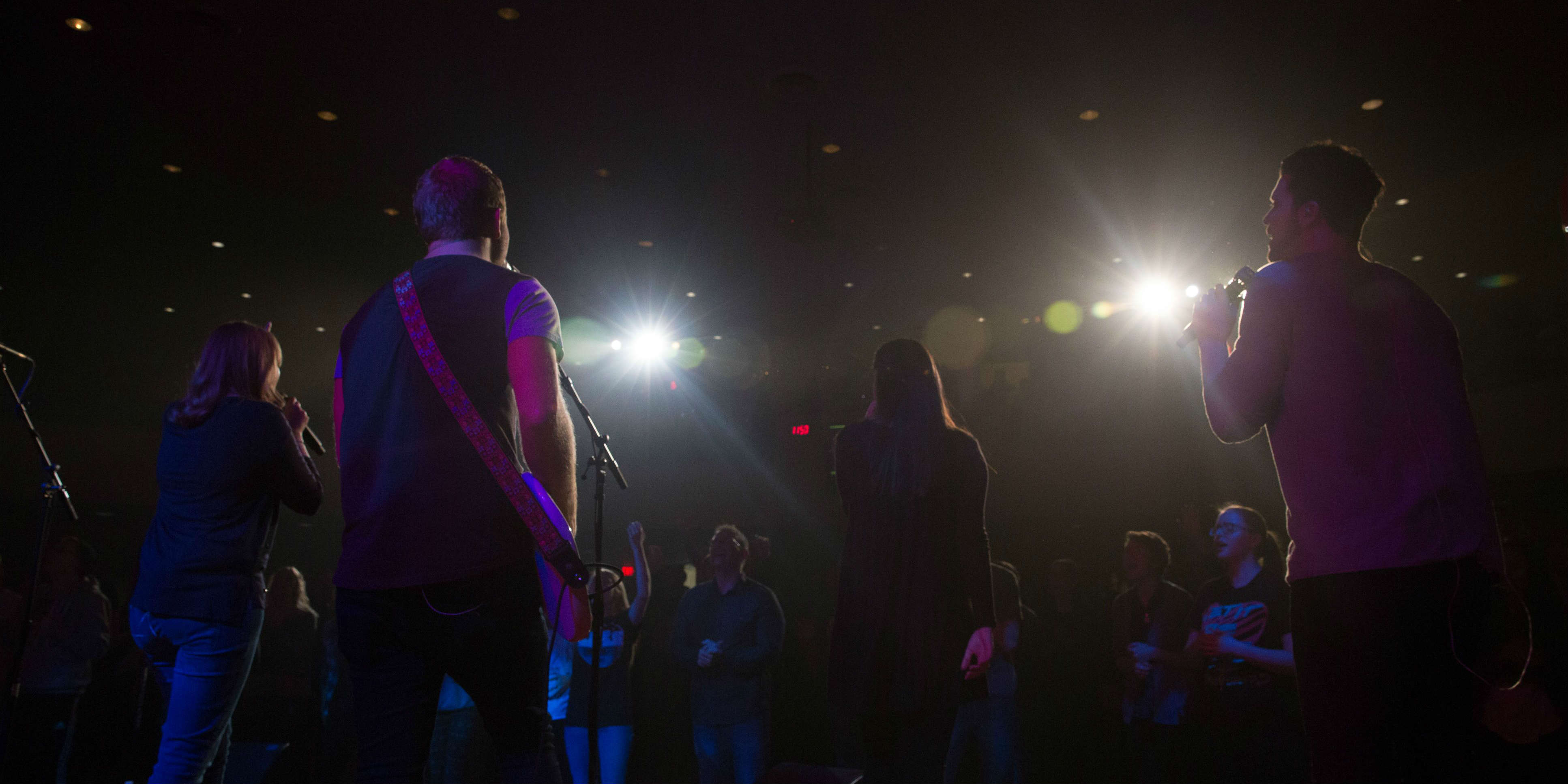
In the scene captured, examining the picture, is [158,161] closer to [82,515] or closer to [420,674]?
[420,674]

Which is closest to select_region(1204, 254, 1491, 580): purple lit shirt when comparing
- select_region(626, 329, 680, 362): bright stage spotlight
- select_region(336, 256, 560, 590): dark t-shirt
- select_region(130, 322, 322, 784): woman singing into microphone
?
select_region(336, 256, 560, 590): dark t-shirt

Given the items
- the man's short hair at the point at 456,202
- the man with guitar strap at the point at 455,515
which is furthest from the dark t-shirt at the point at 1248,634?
the man's short hair at the point at 456,202

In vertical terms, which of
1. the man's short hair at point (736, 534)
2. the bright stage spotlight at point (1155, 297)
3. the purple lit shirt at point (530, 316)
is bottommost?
the man's short hair at point (736, 534)

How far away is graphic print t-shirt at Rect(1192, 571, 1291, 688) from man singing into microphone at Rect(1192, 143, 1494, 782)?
2782mm

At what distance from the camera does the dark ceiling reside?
475 cm

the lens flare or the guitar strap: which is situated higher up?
the lens flare

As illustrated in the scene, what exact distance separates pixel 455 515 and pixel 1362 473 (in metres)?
1.58

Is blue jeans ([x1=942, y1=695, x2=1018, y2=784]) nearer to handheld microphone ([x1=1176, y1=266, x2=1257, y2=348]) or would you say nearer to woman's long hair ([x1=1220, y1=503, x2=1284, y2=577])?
woman's long hair ([x1=1220, y1=503, x2=1284, y2=577])

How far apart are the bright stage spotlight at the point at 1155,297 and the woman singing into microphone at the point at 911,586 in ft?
25.3

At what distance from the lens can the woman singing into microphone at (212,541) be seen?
7.32ft

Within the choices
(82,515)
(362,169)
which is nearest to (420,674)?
(362,169)

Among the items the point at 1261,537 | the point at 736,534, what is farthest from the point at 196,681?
the point at 1261,537

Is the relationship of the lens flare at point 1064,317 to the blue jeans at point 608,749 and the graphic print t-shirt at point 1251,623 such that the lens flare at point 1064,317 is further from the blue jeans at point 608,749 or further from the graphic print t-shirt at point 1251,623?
the blue jeans at point 608,749

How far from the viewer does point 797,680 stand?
231 inches
